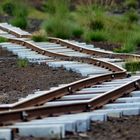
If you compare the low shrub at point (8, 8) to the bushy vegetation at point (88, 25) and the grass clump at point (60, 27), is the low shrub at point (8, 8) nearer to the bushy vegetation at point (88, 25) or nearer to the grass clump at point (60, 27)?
the bushy vegetation at point (88, 25)

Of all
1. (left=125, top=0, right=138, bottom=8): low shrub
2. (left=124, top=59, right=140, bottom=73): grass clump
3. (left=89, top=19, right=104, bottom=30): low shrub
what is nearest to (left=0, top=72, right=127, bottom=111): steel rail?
(left=124, top=59, right=140, bottom=73): grass clump

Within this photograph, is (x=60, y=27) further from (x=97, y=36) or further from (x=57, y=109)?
(x=57, y=109)

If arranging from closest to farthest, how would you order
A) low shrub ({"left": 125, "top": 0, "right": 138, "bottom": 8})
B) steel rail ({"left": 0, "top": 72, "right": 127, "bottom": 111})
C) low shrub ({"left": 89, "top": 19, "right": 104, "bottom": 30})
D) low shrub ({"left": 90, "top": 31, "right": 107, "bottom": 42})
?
1. steel rail ({"left": 0, "top": 72, "right": 127, "bottom": 111})
2. low shrub ({"left": 90, "top": 31, "right": 107, "bottom": 42})
3. low shrub ({"left": 89, "top": 19, "right": 104, "bottom": 30})
4. low shrub ({"left": 125, "top": 0, "right": 138, "bottom": 8})

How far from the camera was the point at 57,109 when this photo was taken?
25.5ft

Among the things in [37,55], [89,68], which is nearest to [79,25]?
[37,55]

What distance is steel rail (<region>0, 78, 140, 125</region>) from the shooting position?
721 centimetres

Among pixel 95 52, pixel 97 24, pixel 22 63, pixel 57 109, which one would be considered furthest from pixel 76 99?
pixel 97 24

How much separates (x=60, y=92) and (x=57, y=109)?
51.8 inches

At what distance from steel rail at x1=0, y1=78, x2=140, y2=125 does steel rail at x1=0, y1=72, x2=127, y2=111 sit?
34 cm

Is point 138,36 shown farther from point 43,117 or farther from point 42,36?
point 43,117

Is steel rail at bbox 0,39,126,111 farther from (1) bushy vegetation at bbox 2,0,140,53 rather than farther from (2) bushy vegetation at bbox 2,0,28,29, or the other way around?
(2) bushy vegetation at bbox 2,0,28,29

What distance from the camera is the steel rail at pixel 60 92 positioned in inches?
309

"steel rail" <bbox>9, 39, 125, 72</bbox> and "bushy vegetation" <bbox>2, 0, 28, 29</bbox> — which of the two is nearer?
"steel rail" <bbox>9, 39, 125, 72</bbox>

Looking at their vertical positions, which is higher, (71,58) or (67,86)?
(67,86)
